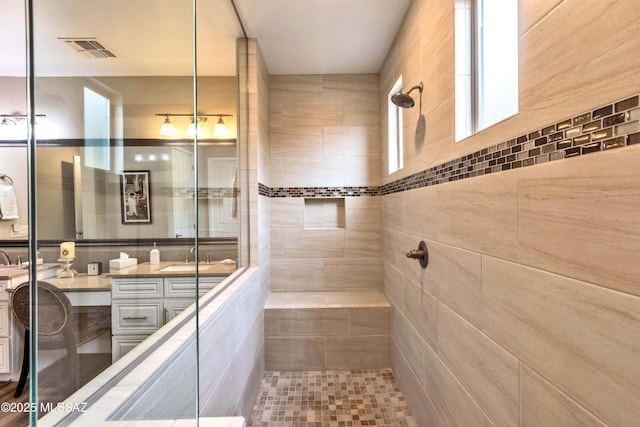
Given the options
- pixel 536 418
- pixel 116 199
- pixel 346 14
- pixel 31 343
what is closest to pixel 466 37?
pixel 346 14

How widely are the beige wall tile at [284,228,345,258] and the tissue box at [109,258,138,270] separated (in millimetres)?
1484

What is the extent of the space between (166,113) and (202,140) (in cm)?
26

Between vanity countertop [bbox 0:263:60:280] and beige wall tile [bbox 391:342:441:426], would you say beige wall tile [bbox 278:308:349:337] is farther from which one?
vanity countertop [bbox 0:263:60:280]

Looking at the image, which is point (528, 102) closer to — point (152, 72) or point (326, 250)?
point (152, 72)

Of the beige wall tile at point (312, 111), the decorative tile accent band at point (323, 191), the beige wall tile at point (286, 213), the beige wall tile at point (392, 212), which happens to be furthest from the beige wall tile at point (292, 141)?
the beige wall tile at point (392, 212)

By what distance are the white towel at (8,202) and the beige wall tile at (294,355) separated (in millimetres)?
1938

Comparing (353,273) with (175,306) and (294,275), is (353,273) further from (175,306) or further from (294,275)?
(175,306)

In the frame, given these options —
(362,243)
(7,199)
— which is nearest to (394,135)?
(362,243)

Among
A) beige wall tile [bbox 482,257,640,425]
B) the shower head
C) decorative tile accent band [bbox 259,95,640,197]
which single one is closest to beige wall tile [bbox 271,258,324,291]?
the shower head

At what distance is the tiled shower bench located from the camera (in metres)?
2.50

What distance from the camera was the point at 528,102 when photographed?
0.81 meters

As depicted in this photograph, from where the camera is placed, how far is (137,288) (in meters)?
1.41

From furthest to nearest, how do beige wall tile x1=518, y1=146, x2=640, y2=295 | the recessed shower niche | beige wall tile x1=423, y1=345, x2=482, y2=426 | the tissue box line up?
1. the recessed shower niche
2. the tissue box
3. beige wall tile x1=423, y1=345, x2=482, y2=426
4. beige wall tile x1=518, y1=146, x2=640, y2=295

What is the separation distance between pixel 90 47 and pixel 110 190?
0.71m
